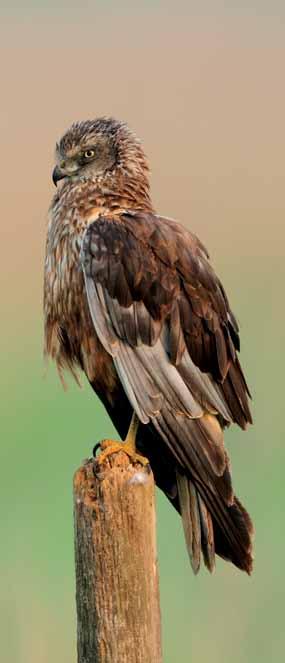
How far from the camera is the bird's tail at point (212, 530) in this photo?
157 inches

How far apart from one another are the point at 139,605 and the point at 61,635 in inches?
60.1

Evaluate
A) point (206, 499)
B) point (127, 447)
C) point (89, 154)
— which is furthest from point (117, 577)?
point (89, 154)

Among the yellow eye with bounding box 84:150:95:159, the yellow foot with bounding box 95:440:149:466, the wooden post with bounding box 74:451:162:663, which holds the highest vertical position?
the yellow eye with bounding box 84:150:95:159

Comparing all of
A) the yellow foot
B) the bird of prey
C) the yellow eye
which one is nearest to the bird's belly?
the bird of prey

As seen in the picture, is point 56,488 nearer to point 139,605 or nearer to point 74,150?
point 74,150

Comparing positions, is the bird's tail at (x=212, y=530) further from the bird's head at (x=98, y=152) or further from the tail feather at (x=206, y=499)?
the bird's head at (x=98, y=152)

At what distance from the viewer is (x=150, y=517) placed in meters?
3.42

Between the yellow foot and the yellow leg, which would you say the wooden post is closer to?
the yellow leg

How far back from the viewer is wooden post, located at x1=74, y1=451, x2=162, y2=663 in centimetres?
332

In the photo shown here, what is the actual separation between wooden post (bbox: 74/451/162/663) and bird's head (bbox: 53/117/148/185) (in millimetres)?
1679

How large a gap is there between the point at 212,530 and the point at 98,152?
151 cm

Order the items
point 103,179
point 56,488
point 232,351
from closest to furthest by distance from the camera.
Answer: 1. point 232,351
2. point 103,179
3. point 56,488

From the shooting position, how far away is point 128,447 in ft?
13.6

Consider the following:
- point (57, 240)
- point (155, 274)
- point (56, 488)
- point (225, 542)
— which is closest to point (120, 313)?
point (155, 274)
